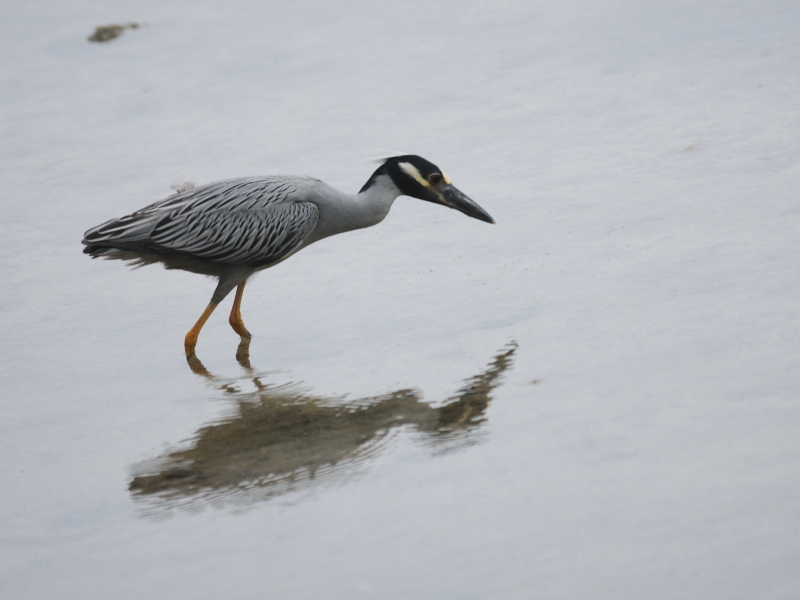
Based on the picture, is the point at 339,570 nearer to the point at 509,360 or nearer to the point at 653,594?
the point at 653,594

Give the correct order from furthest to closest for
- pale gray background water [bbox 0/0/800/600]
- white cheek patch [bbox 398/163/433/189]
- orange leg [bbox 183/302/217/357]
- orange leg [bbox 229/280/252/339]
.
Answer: white cheek patch [bbox 398/163/433/189] < orange leg [bbox 229/280/252/339] < orange leg [bbox 183/302/217/357] < pale gray background water [bbox 0/0/800/600]

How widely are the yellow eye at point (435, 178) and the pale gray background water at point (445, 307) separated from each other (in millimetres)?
620

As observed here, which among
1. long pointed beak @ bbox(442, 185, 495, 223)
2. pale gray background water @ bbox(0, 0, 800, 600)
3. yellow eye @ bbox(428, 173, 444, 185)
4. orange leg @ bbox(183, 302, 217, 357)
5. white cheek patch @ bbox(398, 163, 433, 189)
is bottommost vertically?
orange leg @ bbox(183, 302, 217, 357)

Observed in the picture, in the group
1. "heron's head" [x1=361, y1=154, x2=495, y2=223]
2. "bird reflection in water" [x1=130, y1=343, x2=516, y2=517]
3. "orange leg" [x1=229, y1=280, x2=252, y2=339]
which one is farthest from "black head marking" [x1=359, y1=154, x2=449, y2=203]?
"bird reflection in water" [x1=130, y1=343, x2=516, y2=517]

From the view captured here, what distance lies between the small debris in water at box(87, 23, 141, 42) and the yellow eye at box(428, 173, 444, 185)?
295 inches

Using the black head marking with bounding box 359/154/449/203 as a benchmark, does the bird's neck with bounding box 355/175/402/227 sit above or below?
below

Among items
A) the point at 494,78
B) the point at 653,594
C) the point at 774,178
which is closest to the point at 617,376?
the point at 653,594

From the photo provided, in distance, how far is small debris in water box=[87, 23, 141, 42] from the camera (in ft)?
43.2

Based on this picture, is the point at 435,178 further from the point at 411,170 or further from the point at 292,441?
the point at 292,441

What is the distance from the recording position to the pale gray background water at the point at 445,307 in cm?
431

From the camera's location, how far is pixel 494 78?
10703mm

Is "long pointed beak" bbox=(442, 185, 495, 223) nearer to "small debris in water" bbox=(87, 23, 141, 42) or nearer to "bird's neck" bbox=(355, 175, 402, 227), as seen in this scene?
"bird's neck" bbox=(355, 175, 402, 227)

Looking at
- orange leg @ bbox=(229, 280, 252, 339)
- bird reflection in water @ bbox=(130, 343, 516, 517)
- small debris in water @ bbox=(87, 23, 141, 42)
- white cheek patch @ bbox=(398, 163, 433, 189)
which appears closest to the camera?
bird reflection in water @ bbox=(130, 343, 516, 517)

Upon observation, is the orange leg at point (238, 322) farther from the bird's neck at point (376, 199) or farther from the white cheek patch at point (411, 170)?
the white cheek patch at point (411, 170)
